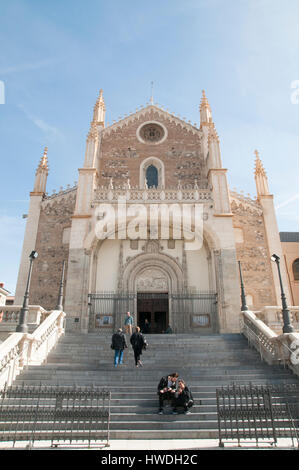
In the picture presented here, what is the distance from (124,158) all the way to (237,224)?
371 inches

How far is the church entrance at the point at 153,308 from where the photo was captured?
1865 cm

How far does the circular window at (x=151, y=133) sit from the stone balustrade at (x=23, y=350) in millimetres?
16230

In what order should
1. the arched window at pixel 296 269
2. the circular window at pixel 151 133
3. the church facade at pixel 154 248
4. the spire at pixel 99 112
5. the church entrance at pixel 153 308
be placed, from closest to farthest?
the church facade at pixel 154 248 < the church entrance at pixel 153 308 < the circular window at pixel 151 133 < the spire at pixel 99 112 < the arched window at pixel 296 269

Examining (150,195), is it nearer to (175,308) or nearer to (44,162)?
(175,308)

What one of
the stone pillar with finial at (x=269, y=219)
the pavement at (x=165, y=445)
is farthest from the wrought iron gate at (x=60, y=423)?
the stone pillar with finial at (x=269, y=219)

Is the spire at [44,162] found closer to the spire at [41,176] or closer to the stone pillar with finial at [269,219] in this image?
the spire at [41,176]

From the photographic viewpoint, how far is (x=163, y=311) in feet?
61.4

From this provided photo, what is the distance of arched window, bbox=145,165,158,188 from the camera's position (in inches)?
908

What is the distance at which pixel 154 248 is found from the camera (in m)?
19.7

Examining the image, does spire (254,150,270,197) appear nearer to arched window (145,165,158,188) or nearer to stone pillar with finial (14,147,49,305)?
arched window (145,165,158,188)

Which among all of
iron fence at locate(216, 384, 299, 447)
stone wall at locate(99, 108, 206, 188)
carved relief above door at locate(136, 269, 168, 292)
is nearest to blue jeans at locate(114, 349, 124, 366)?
iron fence at locate(216, 384, 299, 447)

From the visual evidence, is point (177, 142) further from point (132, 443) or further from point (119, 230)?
point (132, 443)

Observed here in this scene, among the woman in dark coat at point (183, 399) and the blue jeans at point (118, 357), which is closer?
the woman in dark coat at point (183, 399)

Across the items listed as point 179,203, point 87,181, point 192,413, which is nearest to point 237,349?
point 192,413
